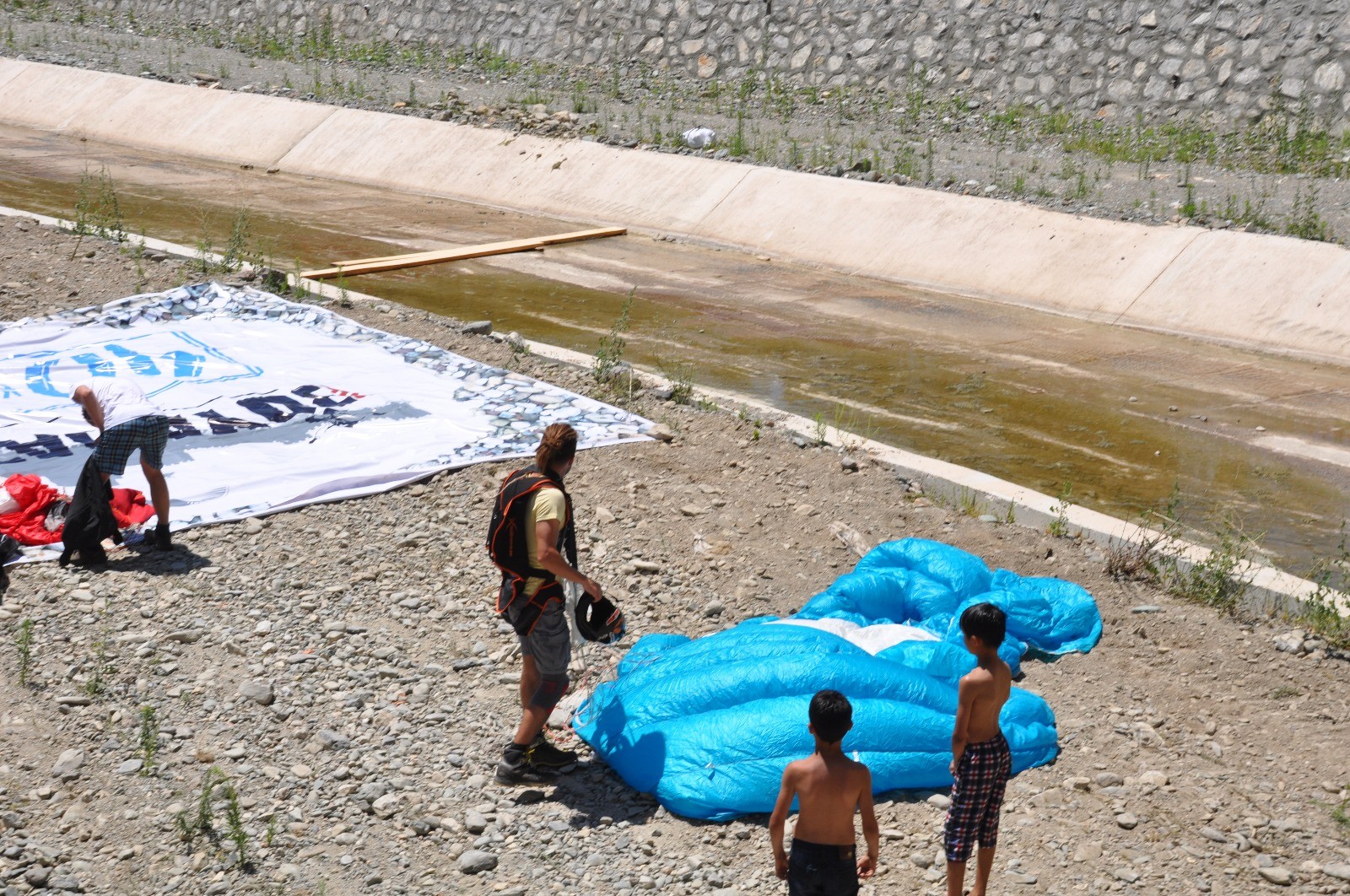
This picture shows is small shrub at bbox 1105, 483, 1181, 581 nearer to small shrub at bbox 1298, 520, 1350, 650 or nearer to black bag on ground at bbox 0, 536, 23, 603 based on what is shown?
small shrub at bbox 1298, 520, 1350, 650

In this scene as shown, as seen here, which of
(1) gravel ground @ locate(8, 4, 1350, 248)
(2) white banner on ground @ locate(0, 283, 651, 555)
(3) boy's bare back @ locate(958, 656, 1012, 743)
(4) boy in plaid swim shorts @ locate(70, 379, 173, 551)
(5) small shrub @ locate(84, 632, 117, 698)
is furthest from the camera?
(1) gravel ground @ locate(8, 4, 1350, 248)

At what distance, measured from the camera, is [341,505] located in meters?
8.16

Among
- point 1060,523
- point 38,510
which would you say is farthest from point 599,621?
point 38,510

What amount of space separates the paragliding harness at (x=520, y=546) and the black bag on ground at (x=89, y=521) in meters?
2.85

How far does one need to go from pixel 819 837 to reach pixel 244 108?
21234mm

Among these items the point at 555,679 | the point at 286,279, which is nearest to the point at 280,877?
the point at 555,679

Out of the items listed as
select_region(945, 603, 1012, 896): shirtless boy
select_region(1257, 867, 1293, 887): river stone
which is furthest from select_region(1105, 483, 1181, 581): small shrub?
select_region(945, 603, 1012, 896): shirtless boy

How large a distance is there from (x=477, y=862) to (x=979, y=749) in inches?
74.1

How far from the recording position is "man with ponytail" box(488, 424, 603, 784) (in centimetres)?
526

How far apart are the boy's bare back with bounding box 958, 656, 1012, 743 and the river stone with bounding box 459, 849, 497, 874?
5.97ft

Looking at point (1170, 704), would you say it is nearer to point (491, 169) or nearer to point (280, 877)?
point (280, 877)

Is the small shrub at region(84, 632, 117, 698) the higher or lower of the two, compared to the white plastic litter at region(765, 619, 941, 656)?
lower

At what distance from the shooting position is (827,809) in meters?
4.12

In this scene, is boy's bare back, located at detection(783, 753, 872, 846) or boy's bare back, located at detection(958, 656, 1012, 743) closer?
boy's bare back, located at detection(783, 753, 872, 846)
